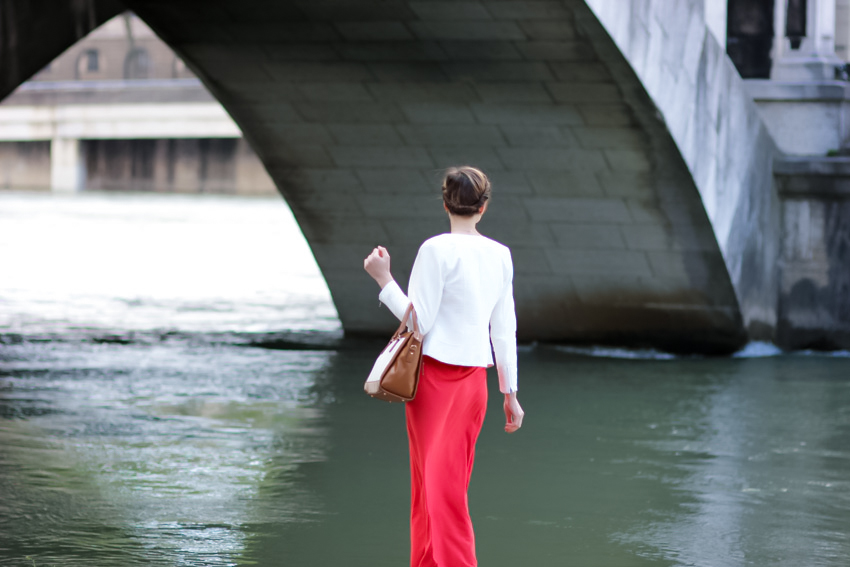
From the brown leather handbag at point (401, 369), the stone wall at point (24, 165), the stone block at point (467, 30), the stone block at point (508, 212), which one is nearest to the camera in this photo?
the brown leather handbag at point (401, 369)

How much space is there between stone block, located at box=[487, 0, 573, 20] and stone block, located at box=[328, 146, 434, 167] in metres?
2.59

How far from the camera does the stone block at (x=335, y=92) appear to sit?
1033 centimetres

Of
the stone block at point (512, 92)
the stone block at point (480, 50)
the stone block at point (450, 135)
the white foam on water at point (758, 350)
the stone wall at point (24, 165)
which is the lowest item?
the stone wall at point (24, 165)

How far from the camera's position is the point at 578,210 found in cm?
1125

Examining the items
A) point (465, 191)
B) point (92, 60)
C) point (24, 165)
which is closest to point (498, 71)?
point (465, 191)

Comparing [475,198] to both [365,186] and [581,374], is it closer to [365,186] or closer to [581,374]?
[581,374]

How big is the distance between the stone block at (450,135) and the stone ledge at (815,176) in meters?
2.92

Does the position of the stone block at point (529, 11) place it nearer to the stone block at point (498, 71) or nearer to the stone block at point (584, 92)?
the stone block at point (498, 71)

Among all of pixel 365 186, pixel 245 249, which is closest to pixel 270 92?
pixel 365 186

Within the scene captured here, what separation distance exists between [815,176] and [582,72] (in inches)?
142

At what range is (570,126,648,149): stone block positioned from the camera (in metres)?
10.1

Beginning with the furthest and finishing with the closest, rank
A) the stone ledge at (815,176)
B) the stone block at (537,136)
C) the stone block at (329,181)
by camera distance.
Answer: the stone ledge at (815,176), the stone block at (329,181), the stone block at (537,136)

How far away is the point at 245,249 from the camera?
24.0 metres

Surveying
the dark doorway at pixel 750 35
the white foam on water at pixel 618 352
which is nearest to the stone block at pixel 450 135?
the white foam on water at pixel 618 352
